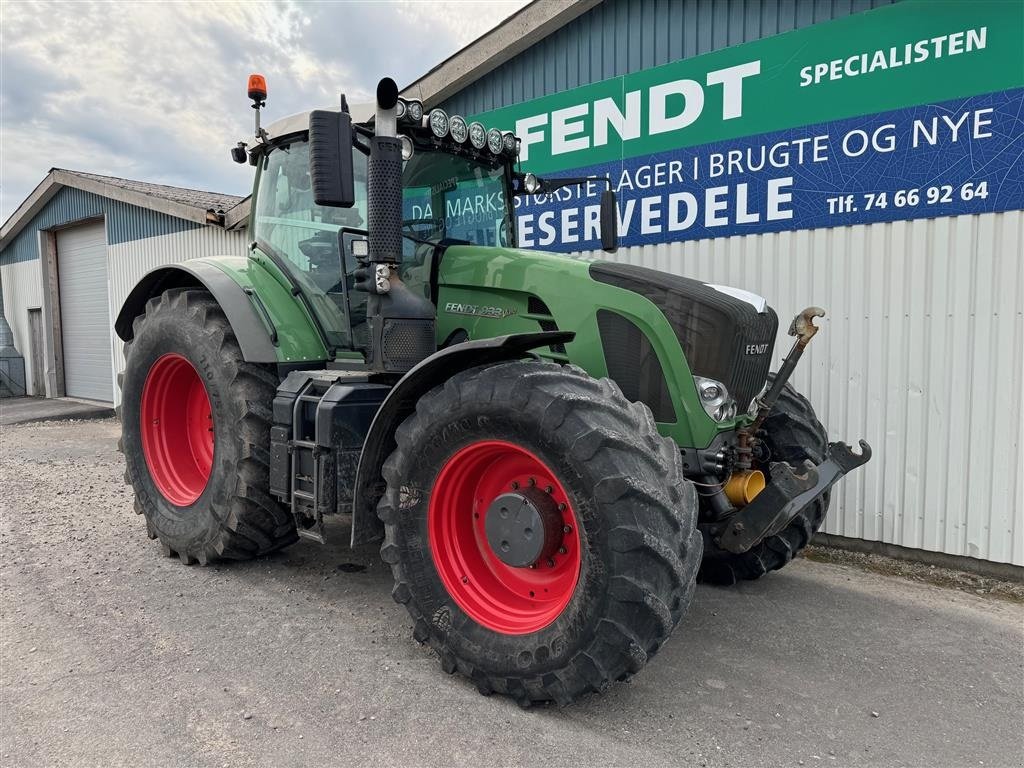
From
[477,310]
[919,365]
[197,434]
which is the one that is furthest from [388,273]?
[919,365]

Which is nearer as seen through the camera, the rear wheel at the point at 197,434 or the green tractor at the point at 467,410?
the green tractor at the point at 467,410

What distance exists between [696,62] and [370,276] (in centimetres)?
340

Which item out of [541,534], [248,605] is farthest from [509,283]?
[248,605]

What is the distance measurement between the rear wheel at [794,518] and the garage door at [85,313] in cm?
1265

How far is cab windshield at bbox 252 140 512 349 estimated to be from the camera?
3.93m

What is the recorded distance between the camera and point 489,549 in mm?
3193

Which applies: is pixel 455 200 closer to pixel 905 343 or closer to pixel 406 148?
pixel 406 148

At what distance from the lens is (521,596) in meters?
3.12

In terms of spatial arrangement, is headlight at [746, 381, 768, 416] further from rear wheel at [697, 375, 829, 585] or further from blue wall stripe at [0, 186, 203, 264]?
blue wall stripe at [0, 186, 203, 264]

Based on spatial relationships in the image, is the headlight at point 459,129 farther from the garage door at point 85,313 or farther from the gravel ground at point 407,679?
the garage door at point 85,313

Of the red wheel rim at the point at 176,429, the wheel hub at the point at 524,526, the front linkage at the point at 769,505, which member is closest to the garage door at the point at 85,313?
the red wheel rim at the point at 176,429

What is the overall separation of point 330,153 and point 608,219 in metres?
2.00

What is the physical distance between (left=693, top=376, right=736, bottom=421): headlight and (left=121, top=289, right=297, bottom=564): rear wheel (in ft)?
7.73

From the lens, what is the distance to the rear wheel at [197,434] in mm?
4035
